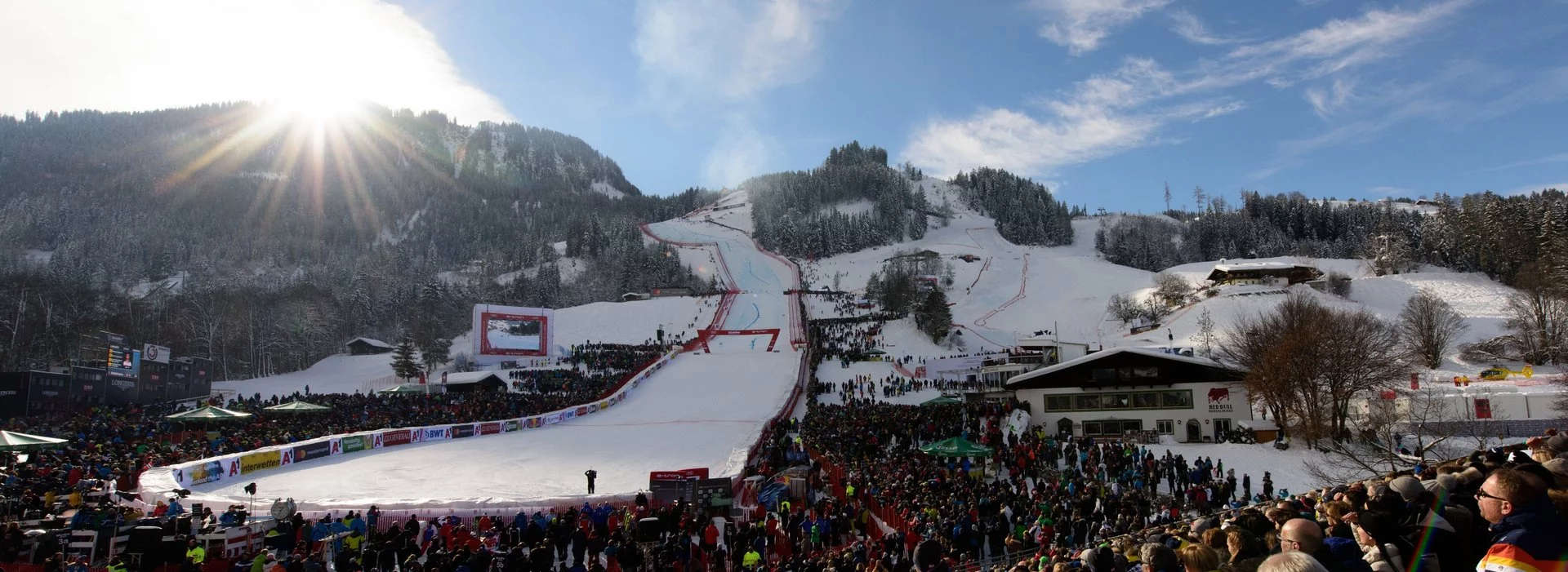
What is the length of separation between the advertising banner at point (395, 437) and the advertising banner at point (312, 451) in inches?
76.7

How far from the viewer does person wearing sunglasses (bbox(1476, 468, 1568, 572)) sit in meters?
2.80

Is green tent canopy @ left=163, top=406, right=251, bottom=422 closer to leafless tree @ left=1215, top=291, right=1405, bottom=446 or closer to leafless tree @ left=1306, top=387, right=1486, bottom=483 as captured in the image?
leafless tree @ left=1306, top=387, right=1486, bottom=483

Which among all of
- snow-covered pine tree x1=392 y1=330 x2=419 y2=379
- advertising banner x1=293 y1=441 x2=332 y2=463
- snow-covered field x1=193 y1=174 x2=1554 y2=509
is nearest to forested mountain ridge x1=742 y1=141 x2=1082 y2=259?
snow-covered field x1=193 y1=174 x2=1554 y2=509

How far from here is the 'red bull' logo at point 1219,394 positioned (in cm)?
2658

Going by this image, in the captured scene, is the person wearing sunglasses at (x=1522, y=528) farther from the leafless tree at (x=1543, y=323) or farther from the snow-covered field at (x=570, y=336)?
the snow-covered field at (x=570, y=336)

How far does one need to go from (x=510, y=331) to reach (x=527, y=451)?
2440cm

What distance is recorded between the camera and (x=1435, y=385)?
3084 cm

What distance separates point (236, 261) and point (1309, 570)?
128m

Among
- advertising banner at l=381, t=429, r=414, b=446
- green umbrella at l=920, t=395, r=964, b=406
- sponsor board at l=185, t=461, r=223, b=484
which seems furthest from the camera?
green umbrella at l=920, t=395, r=964, b=406

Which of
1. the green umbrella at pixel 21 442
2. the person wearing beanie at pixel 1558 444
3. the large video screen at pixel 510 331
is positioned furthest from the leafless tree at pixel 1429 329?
the green umbrella at pixel 21 442

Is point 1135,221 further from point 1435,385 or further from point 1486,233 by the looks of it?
point 1435,385

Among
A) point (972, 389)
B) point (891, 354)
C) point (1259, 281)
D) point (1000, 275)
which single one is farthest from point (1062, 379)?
point (1000, 275)

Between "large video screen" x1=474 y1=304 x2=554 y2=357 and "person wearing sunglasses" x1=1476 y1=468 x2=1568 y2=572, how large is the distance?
46.9 metres

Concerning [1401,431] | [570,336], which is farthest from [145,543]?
[570,336]
